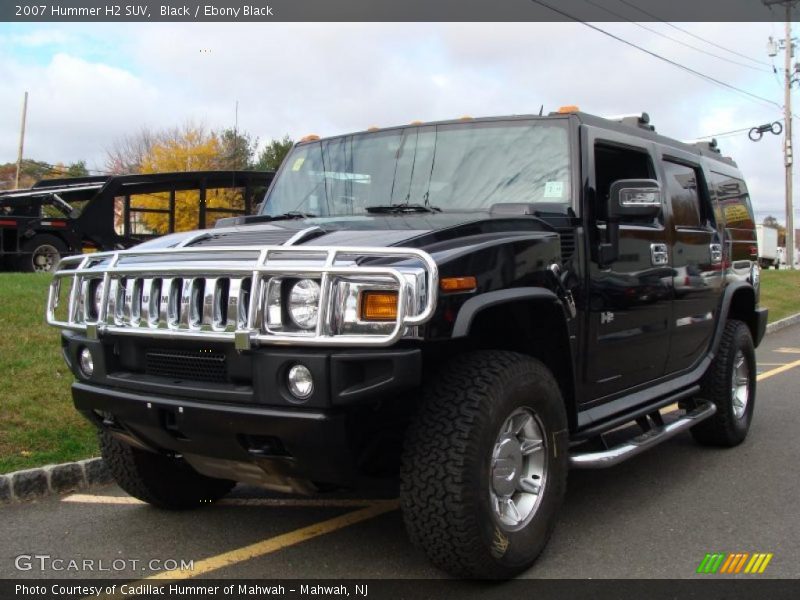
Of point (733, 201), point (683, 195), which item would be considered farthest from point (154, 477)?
point (733, 201)

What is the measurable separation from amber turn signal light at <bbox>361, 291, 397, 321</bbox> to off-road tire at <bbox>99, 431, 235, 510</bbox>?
1640mm

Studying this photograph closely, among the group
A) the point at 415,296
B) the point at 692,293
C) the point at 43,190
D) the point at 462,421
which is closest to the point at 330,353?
the point at 415,296

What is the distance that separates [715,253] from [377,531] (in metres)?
3.21

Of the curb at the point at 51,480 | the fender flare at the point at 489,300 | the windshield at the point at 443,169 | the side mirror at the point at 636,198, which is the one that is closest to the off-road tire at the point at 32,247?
the curb at the point at 51,480

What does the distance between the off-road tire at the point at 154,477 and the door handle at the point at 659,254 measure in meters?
2.91

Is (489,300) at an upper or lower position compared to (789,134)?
lower

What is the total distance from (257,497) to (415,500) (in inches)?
74.0

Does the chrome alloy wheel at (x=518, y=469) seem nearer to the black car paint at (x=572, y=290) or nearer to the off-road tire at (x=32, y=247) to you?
the black car paint at (x=572, y=290)

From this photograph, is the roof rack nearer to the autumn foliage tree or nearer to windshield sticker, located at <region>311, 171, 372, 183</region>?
windshield sticker, located at <region>311, 171, 372, 183</region>

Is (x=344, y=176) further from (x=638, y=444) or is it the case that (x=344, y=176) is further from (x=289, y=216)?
(x=638, y=444)

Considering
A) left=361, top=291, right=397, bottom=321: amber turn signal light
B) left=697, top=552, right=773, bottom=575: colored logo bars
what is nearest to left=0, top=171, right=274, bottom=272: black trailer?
left=361, top=291, right=397, bottom=321: amber turn signal light

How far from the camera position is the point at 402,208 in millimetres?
3986

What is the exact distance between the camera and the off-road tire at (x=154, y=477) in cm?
396

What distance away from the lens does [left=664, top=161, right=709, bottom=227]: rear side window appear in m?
4.95
